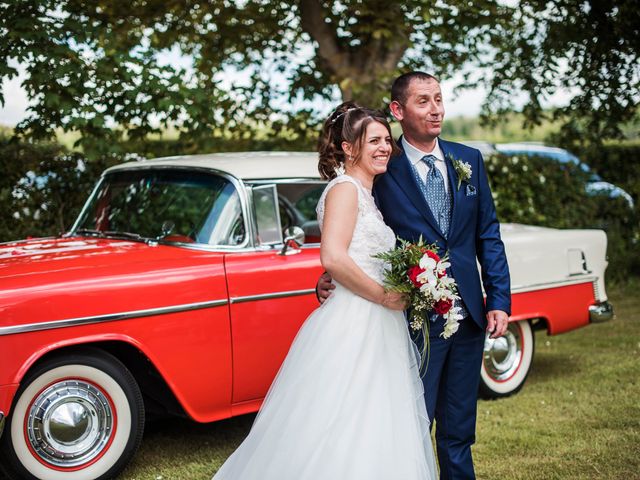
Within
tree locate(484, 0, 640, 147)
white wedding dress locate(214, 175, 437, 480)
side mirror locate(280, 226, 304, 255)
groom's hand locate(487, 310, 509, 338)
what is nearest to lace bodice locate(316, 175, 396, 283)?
white wedding dress locate(214, 175, 437, 480)

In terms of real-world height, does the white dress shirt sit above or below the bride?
above

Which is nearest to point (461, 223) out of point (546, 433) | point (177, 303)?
point (177, 303)

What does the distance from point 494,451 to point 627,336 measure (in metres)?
3.43

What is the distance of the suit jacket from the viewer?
328 centimetres

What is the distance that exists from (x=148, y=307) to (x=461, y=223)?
1.73 m

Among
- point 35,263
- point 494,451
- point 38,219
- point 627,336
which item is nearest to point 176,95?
point 38,219

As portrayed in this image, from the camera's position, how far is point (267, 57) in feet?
30.1

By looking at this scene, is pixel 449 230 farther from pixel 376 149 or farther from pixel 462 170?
pixel 376 149

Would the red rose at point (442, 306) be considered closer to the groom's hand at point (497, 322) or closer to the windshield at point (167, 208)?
the groom's hand at point (497, 322)

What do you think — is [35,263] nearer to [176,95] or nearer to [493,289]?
[493,289]

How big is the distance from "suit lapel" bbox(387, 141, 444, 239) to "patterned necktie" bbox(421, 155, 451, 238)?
0.18ft

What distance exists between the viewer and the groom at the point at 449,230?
10.7 ft

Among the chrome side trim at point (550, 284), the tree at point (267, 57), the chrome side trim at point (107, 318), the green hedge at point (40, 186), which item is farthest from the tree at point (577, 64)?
the chrome side trim at point (107, 318)

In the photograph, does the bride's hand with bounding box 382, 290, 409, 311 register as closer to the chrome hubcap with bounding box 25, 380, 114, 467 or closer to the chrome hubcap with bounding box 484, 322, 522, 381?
the chrome hubcap with bounding box 25, 380, 114, 467
